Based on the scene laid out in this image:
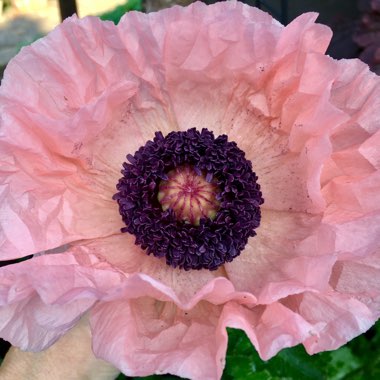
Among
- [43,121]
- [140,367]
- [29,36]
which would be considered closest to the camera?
[140,367]

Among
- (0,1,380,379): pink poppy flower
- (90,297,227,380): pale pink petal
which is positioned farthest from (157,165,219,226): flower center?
(90,297,227,380): pale pink petal

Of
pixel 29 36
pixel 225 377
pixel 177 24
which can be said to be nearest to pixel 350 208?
pixel 177 24

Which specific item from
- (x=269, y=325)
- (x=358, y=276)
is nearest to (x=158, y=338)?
(x=269, y=325)

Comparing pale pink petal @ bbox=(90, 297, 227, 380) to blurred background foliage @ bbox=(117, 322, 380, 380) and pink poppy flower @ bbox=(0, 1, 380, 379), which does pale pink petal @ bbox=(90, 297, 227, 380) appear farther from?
blurred background foliage @ bbox=(117, 322, 380, 380)

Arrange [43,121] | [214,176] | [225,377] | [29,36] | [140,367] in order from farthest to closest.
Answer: [29,36] < [225,377] < [214,176] < [43,121] < [140,367]

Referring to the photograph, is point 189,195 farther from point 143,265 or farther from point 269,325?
Answer: point 269,325

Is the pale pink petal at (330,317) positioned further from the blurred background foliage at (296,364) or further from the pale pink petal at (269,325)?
the blurred background foliage at (296,364)

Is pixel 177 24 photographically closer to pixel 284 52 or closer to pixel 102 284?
pixel 284 52
